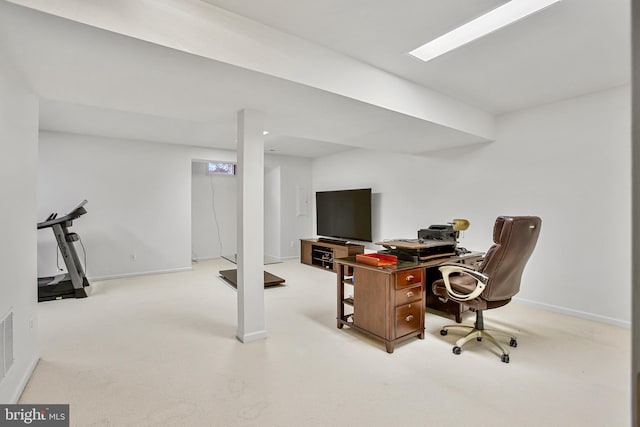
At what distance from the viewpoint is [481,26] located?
218 centimetres

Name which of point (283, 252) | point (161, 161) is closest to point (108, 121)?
point (161, 161)

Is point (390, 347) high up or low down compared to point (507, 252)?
down

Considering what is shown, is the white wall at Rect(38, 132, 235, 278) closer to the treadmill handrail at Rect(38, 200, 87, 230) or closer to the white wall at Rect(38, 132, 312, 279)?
the white wall at Rect(38, 132, 312, 279)

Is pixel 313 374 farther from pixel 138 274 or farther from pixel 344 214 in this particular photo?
pixel 138 274

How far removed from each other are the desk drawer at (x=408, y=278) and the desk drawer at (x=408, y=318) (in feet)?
0.66

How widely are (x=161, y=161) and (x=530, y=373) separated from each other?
20.3ft

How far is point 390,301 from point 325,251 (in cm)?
367

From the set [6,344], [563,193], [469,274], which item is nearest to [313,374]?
[469,274]

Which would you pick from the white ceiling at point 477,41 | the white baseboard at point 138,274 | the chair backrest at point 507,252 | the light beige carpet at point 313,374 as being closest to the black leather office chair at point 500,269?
the chair backrest at point 507,252

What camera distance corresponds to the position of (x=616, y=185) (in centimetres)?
314

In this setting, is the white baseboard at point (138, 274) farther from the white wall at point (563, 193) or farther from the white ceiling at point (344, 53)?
the white wall at point (563, 193)

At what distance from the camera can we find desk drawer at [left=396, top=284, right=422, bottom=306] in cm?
259

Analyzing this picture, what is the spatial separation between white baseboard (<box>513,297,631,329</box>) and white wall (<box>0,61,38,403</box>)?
5057mm

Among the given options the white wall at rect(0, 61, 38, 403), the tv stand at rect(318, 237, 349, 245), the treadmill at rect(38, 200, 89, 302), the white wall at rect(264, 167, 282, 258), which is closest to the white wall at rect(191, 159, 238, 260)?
the white wall at rect(264, 167, 282, 258)
